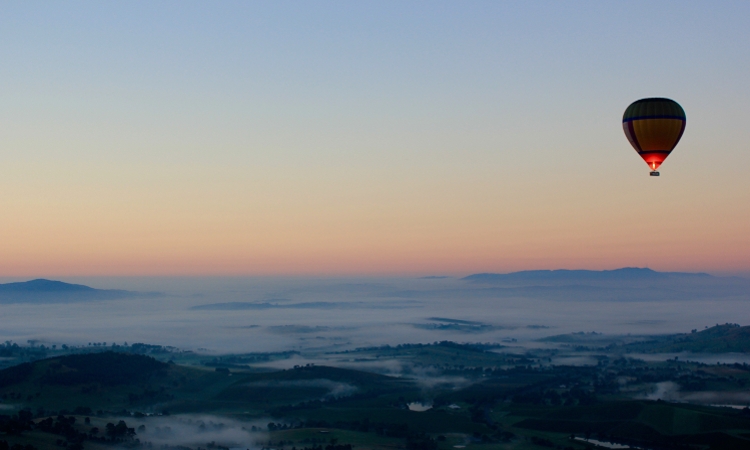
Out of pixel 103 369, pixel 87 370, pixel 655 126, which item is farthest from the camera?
pixel 103 369

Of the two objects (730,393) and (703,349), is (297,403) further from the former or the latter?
(703,349)

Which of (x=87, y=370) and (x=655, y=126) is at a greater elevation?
(x=655, y=126)

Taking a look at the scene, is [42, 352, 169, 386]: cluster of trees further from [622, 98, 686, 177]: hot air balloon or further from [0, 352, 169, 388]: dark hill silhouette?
[622, 98, 686, 177]: hot air balloon

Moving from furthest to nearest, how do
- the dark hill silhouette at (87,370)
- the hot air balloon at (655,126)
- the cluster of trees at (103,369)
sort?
1. the cluster of trees at (103,369)
2. the dark hill silhouette at (87,370)
3. the hot air balloon at (655,126)

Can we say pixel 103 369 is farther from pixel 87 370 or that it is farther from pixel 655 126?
pixel 655 126

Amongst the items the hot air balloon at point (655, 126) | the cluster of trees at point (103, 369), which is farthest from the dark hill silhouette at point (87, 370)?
the hot air balloon at point (655, 126)

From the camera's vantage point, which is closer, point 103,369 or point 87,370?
point 87,370

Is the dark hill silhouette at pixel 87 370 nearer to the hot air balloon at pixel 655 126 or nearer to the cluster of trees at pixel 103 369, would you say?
the cluster of trees at pixel 103 369

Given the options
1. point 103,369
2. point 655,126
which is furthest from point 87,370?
point 655,126

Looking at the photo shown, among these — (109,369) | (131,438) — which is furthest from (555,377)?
(131,438)
